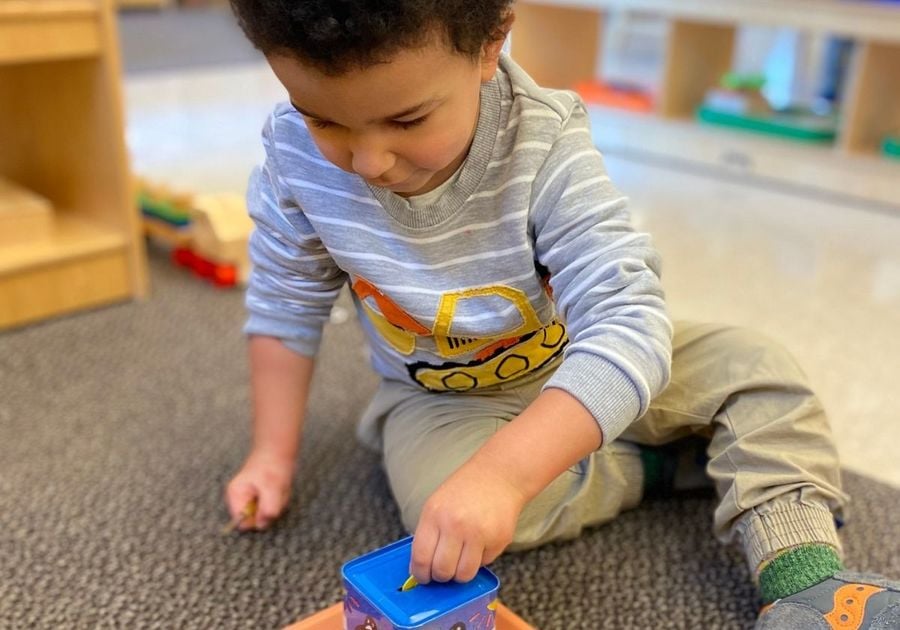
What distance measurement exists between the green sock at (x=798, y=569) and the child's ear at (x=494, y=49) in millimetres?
377

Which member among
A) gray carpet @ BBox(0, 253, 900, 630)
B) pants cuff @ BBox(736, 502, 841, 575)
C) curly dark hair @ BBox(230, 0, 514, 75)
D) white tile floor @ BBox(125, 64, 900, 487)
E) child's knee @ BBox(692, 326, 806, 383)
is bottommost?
white tile floor @ BBox(125, 64, 900, 487)

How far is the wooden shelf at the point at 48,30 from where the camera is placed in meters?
1.05

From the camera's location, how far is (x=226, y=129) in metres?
2.32

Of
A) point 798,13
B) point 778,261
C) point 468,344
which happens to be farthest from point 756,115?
point 468,344

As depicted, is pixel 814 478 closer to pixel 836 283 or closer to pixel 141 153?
pixel 836 283

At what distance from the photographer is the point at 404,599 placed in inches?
21.0

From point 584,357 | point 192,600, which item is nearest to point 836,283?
point 584,357

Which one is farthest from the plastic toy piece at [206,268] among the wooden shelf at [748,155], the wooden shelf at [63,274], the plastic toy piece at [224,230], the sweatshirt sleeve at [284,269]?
the wooden shelf at [748,155]

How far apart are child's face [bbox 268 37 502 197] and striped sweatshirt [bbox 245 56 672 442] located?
6 cm

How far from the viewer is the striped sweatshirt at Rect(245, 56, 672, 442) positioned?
0.58 meters

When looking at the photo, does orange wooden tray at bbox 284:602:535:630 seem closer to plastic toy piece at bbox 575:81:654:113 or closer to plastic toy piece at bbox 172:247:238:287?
plastic toy piece at bbox 172:247:238:287

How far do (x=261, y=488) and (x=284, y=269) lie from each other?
0.18 m

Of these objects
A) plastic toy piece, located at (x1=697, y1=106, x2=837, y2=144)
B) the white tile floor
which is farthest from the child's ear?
plastic toy piece, located at (x1=697, y1=106, x2=837, y2=144)

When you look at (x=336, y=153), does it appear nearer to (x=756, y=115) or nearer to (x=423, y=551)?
(x=423, y=551)
